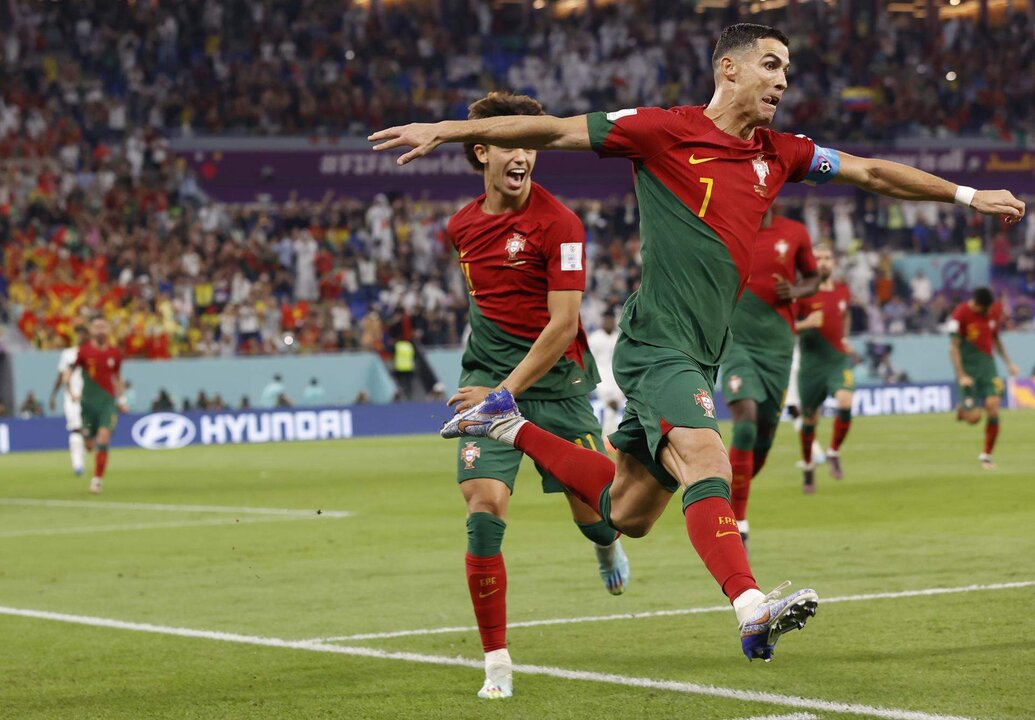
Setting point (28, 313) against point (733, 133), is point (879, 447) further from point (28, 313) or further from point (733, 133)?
point (733, 133)

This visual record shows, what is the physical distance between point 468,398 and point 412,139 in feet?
6.22

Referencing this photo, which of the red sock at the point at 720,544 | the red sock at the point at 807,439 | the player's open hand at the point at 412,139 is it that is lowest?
the red sock at the point at 807,439

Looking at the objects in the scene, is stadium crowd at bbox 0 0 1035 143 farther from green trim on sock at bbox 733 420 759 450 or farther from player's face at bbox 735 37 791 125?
player's face at bbox 735 37 791 125

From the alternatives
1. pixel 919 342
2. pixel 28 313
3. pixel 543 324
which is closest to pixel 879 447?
pixel 919 342

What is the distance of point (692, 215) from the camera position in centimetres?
667

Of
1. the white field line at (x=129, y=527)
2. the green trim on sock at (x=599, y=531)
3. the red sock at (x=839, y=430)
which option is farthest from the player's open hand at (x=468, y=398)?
the red sock at (x=839, y=430)

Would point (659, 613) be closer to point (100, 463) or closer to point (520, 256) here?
point (520, 256)

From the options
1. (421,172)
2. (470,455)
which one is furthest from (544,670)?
(421,172)

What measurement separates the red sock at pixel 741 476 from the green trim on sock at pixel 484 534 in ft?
15.1

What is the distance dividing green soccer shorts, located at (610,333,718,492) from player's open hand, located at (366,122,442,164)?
130 cm

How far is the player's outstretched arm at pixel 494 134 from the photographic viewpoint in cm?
588

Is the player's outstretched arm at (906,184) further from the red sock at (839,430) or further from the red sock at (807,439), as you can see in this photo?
the red sock at (839,430)

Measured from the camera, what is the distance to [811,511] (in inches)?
628

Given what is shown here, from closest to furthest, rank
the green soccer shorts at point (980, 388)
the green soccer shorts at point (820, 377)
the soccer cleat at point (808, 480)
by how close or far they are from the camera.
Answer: the green soccer shorts at point (820, 377), the soccer cleat at point (808, 480), the green soccer shorts at point (980, 388)
